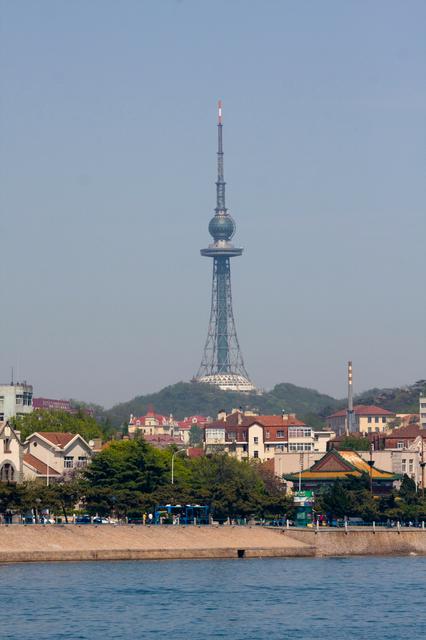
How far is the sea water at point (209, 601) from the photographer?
94812 millimetres

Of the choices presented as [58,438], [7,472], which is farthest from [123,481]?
[58,438]

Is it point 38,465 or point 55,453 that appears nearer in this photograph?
point 38,465

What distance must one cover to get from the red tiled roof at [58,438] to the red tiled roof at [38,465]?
3.70 meters

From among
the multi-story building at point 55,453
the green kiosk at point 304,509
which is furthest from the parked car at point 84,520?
the multi-story building at point 55,453

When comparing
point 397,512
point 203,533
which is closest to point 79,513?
point 203,533

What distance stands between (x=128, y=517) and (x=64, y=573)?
32.1 meters

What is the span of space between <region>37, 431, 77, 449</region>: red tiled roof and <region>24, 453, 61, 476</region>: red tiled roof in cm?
370

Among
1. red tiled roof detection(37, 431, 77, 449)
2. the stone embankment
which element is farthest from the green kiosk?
red tiled roof detection(37, 431, 77, 449)

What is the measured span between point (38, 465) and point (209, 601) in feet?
255

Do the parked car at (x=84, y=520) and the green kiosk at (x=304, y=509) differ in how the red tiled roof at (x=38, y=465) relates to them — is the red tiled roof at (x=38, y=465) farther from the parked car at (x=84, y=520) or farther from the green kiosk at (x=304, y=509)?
the parked car at (x=84, y=520)

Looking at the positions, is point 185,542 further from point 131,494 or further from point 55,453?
point 55,453

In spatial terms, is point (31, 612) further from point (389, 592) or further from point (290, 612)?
point (389, 592)

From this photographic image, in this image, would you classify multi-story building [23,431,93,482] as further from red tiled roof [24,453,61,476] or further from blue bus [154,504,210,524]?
blue bus [154,504,210,524]

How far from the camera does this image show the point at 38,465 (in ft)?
602
